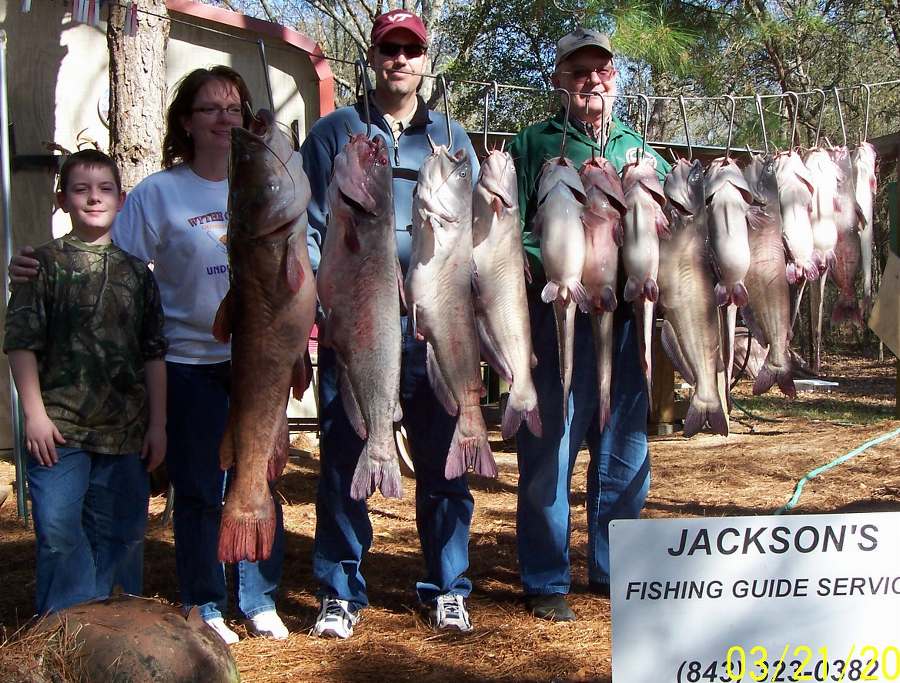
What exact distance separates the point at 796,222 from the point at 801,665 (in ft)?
5.33

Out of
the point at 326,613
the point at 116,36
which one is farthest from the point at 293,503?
the point at 116,36

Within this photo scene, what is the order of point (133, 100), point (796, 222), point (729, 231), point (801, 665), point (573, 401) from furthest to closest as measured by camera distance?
point (133, 100) < point (573, 401) < point (796, 222) < point (729, 231) < point (801, 665)

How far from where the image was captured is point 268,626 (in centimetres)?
376

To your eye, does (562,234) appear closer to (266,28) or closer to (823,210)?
(823,210)

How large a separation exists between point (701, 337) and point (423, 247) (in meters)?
1.07

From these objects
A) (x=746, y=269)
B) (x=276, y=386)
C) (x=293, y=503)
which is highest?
(x=746, y=269)

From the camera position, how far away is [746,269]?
340cm

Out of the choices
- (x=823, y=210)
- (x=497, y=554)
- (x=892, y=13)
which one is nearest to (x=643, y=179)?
(x=823, y=210)

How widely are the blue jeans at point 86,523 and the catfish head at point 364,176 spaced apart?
47.0 inches

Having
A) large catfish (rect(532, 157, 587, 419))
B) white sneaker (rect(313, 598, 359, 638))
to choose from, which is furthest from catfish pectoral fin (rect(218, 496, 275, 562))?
large catfish (rect(532, 157, 587, 419))

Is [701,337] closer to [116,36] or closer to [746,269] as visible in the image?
[746,269]

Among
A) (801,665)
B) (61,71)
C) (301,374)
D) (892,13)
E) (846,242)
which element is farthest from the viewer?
(892,13)

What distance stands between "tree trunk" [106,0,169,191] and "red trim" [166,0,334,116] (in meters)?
1.22

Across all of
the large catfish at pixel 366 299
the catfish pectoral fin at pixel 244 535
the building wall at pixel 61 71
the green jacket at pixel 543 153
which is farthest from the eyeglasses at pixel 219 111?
the building wall at pixel 61 71
